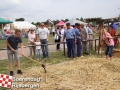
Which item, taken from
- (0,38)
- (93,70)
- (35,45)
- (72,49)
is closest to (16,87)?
→ (93,70)

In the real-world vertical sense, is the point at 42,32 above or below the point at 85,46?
above

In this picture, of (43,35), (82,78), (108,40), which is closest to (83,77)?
(82,78)

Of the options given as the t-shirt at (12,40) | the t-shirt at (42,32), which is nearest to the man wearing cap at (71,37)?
the t-shirt at (42,32)

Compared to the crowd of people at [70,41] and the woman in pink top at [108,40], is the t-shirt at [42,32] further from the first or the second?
the woman in pink top at [108,40]

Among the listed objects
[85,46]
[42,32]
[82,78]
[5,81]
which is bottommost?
[82,78]

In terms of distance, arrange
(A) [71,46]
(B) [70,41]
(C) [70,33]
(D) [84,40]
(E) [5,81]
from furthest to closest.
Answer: (D) [84,40], (A) [71,46], (B) [70,41], (C) [70,33], (E) [5,81]

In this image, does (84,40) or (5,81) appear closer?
(5,81)

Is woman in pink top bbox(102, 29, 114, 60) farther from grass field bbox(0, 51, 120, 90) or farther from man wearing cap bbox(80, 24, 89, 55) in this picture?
man wearing cap bbox(80, 24, 89, 55)

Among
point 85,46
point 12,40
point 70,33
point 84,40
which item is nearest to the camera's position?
point 12,40

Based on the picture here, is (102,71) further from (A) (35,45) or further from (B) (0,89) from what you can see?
(A) (35,45)

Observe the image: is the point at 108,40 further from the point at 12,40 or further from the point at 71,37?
the point at 12,40

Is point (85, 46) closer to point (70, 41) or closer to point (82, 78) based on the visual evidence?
point (70, 41)

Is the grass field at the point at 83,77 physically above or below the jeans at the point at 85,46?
below

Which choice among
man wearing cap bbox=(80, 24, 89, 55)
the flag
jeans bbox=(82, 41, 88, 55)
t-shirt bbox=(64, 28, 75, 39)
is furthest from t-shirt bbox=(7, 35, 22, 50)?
jeans bbox=(82, 41, 88, 55)
